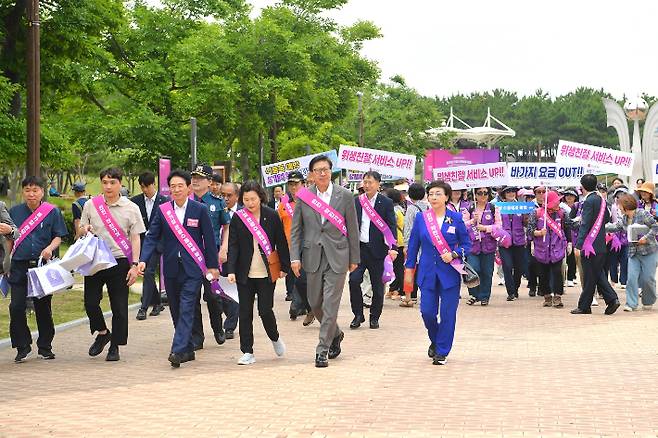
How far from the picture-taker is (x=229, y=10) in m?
32.8

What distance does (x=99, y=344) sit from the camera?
37.6ft

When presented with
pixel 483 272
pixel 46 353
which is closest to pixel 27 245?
pixel 46 353

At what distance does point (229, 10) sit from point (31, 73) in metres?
17.5

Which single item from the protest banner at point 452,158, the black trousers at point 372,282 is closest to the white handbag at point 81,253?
the black trousers at point 372,282

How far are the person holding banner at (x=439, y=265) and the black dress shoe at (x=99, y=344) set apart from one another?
310cm

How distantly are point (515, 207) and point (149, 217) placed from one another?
6.35 m

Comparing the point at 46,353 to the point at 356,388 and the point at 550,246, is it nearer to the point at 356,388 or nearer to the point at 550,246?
the point at 356,388

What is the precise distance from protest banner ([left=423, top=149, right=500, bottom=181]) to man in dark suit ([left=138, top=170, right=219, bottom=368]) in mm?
54166

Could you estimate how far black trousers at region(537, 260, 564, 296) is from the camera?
55.6ft

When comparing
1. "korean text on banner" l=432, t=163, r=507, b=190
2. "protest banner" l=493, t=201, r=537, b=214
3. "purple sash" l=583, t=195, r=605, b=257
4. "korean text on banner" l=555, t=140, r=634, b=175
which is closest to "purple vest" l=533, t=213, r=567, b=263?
"protest banner" l=493, t=201, r=537, b=214

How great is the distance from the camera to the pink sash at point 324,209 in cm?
1075

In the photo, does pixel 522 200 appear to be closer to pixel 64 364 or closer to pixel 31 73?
pixel 31 73

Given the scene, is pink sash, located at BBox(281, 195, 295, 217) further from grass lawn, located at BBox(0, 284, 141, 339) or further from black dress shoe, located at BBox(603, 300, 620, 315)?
black dress shoe, located at BBox(603, 300, 620, 315)

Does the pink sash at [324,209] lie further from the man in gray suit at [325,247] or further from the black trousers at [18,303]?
the black trousers at [18,303]
